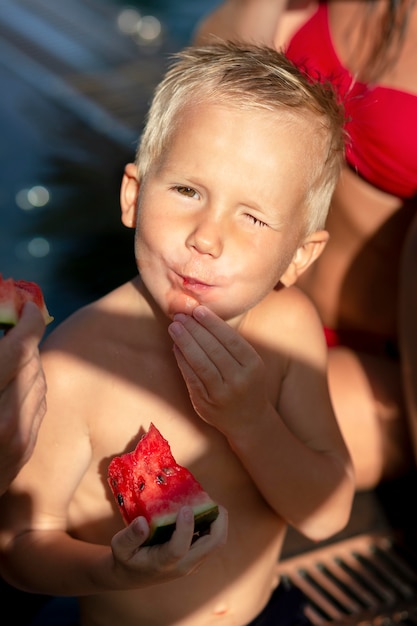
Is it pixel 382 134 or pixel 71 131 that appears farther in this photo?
pixel 71 131

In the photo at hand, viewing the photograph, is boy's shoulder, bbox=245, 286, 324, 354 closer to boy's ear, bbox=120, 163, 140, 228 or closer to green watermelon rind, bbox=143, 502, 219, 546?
boy's ear, bbox=120, 163, 140, 228

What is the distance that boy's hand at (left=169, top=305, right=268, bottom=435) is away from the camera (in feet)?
6.84

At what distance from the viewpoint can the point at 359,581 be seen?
3.23 m

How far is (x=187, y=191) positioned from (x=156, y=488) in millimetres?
662

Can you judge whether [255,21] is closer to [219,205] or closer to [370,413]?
[370,413]

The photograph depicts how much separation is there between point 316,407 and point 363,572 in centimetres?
101

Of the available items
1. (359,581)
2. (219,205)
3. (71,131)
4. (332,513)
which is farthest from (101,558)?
(71,131)

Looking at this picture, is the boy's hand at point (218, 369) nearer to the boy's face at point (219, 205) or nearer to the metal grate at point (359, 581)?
the boy's face at point (219, 205)

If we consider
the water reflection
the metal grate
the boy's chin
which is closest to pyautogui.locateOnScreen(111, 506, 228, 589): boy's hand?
the boy's chin

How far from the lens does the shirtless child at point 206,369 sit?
2127 mm

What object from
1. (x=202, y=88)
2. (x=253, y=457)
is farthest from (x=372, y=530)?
(x=202, y=88)

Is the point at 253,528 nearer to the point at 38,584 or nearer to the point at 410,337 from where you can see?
the point at 38,584

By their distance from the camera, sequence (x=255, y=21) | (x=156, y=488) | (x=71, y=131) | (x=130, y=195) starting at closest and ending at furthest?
(x=156, y=488), (x=130, y=195), (x=255, y=21), (x=71, y=131)

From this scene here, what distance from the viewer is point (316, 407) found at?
251cm
